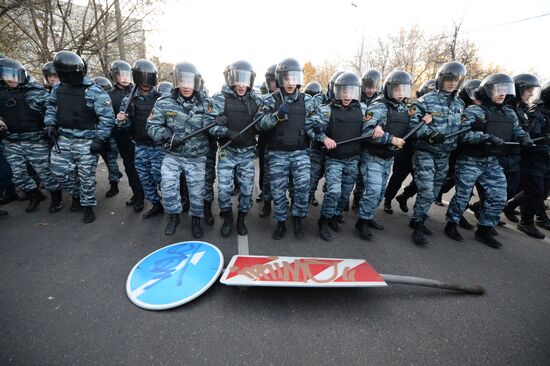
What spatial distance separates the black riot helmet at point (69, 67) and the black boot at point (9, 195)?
2.33 meters

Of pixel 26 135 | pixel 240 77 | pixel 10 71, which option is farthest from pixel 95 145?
pixel 240 77

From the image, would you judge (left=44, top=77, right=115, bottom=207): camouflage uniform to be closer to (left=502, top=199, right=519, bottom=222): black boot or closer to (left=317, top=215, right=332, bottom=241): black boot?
(left=317, top=215, right=332, bottom=241): black boot

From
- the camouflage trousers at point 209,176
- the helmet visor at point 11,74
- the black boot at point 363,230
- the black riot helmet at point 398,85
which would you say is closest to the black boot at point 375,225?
the black boot at point 363,230

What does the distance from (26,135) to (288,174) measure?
4.09m

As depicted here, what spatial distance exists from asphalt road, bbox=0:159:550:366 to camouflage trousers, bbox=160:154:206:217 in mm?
470

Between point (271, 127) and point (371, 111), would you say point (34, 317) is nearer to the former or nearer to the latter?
point (271, 127)

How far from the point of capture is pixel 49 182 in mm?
3885

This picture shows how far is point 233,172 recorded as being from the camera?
10.7 feet

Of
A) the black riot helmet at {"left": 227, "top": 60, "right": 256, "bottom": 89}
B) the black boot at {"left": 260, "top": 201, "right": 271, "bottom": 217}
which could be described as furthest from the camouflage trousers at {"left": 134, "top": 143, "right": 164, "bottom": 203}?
the black boot at {"left": 260, "top": 201, "right": 271, "bottom": 217}

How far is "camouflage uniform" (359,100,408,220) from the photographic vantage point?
10.4ft

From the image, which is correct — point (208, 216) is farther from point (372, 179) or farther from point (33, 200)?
point (33, 200)

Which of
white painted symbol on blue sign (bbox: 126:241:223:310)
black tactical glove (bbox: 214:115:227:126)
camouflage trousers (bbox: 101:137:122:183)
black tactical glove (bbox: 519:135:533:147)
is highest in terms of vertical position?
black tactical glove (bbox: 214:115:227:126)

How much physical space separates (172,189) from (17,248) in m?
1.89

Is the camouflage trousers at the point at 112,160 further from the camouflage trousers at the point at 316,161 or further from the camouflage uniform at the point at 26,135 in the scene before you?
the camouflage trousers at the point at 316,161
